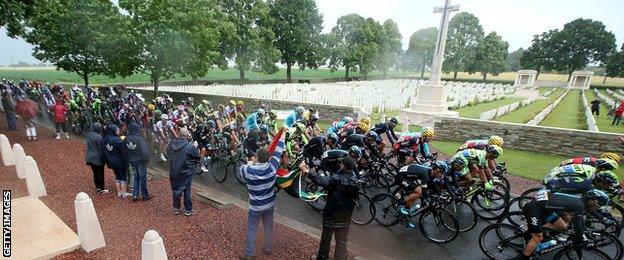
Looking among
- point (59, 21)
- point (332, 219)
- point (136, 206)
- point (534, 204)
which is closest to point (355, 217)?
point (332, 219)

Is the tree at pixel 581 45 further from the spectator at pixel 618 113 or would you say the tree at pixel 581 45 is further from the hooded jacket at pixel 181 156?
the hooded jacket at pixel 181 156

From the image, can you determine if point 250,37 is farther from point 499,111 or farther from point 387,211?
point 387,211

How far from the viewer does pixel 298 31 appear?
138 feet

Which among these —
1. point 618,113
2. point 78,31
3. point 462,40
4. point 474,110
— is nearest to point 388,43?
point 462,40

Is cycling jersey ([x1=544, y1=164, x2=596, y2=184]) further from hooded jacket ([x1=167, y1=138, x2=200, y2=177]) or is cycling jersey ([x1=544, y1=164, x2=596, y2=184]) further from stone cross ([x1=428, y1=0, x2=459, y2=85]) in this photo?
stone cross ([x1=428, y1=0, x2=459, y2=85])

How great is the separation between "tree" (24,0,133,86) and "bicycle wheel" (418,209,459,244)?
58.9 feet

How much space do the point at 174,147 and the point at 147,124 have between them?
6.51 metres

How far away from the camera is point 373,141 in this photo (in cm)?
802

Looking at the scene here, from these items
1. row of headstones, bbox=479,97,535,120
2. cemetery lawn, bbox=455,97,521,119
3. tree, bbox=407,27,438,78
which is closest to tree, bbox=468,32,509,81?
tree, bbox=407,27,438,78

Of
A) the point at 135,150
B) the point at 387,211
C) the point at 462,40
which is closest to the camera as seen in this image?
the point at 387,211

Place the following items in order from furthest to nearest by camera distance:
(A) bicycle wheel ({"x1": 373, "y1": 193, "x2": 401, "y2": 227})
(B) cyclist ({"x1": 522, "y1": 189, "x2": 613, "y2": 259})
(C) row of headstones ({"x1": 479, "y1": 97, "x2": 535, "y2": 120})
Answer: (C) row of headstones ({"x1": 479, "y1": 97, "x2": 535, "y2": 120}), (A) bicycle wheel ({"x1": 373, "y1": 193, "x2": 401, "y2": 227}), (B) cyclist ({"x1": 522, "y1": 189, "x2": 613, "y2": 259})

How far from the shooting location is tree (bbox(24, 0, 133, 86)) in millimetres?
17328

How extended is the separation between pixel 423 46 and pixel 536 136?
2481 inches

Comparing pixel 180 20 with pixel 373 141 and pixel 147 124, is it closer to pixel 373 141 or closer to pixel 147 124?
pixel 147 124
